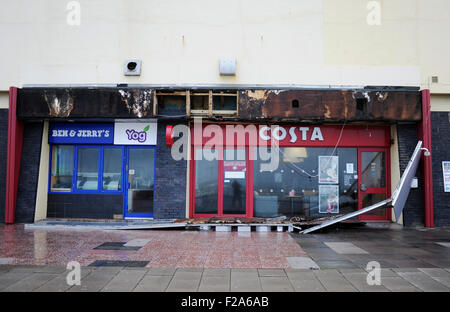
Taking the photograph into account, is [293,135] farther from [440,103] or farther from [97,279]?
[97,279]

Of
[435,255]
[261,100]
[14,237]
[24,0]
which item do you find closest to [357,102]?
[261,100]

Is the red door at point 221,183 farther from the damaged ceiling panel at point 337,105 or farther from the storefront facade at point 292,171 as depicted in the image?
the damaged ceiling panel at point 337,105

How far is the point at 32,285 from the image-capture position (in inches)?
205

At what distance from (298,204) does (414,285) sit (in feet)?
19.9

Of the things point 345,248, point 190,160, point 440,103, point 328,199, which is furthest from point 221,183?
point 440,103

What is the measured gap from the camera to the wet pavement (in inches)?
209

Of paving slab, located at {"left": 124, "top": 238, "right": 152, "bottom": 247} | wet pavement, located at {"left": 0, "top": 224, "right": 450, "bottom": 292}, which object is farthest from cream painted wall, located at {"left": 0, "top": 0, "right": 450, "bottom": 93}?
Answer: paving slab, located at {"left": 124, "top": 238, "right": 152, "bottom": 247}

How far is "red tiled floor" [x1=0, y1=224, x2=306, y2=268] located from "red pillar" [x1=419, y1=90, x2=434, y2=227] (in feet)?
16.0

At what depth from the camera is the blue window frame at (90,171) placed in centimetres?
1131

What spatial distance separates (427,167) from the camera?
34.5ft

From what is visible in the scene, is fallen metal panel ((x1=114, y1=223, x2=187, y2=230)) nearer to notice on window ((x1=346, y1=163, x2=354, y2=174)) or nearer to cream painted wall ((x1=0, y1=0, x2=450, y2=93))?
cream painted wall ((x1=0, y1=0, x2=450, y2=93))

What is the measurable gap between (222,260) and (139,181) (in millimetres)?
5586
